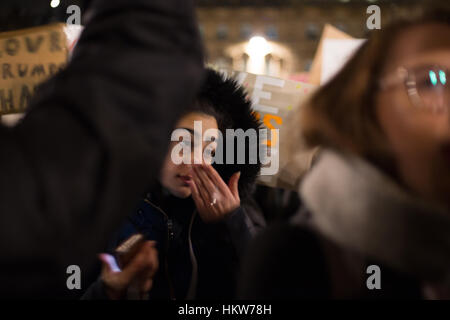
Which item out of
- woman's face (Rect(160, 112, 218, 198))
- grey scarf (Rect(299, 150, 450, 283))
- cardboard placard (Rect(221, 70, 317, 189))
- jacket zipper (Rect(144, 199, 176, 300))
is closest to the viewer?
grey scarf (Rect(299, 150, 450, 283))

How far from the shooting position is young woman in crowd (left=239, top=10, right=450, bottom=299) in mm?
582

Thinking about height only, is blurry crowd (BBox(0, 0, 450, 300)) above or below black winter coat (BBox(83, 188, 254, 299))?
above

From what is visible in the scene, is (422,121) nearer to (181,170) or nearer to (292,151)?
(292,151)

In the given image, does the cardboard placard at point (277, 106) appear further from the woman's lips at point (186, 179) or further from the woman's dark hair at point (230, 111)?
the woman's lips at point (186, 179)

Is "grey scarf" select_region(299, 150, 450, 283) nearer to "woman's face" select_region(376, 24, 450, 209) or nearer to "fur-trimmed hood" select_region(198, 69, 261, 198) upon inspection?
"woman's face" select_region(376, 24, 450, 209)

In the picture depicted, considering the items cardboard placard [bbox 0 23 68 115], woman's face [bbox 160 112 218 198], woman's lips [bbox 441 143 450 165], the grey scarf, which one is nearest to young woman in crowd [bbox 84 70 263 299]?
woman's face [bbox 160 112 218 198]

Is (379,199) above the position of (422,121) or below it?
below

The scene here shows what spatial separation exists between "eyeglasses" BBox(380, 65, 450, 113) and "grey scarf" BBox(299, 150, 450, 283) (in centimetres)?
15

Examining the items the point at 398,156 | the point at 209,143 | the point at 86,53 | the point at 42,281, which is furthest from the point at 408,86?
the point at 209,143

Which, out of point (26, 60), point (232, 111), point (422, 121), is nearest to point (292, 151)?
point (422, 121)

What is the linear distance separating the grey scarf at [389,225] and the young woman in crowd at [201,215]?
0.60 meters

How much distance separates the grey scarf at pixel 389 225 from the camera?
58 centimetres

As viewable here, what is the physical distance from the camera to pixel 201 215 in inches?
50.8

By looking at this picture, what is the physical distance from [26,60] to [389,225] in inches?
44.9
